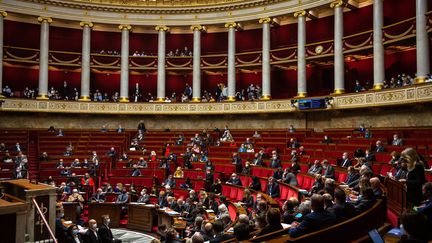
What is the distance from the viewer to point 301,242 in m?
4.10

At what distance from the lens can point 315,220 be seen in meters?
4.67

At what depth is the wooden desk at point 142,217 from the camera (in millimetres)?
13648

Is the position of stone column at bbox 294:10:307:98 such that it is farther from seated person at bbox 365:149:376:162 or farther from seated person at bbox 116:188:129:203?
seated person at bbox 116:188:129:203

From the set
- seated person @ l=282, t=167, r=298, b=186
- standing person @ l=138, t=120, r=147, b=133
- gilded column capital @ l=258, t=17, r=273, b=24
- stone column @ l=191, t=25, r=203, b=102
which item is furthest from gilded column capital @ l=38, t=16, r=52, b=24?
seated person @ l=282, t=167, r=298, b=186

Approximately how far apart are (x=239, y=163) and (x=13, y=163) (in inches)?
397

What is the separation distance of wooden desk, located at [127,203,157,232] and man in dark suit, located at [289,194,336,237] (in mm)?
9512

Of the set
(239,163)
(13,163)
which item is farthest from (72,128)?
(239,163)

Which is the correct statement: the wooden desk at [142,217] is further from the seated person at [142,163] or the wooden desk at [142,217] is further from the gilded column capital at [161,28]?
the gilded column capital at [161,28]

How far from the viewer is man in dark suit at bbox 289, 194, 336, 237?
4.56 meters

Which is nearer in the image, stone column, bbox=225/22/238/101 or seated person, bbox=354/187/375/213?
seated person, bbox=354/187/375/213

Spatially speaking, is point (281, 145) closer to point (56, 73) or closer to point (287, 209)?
point (287, 209)

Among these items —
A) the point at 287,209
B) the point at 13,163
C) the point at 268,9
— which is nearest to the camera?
the point at 287,209

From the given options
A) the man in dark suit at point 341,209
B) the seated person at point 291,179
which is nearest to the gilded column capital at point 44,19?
the seated person at point 291,179

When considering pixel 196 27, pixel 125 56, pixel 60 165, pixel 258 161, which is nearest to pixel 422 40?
pixel 258 161
